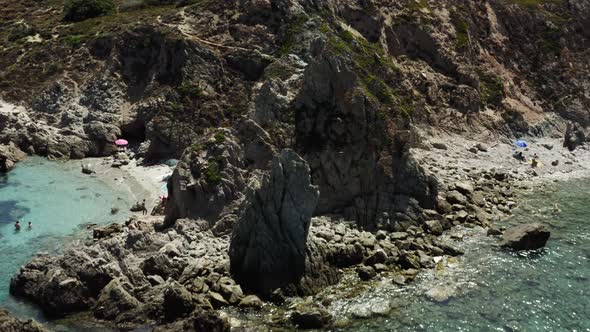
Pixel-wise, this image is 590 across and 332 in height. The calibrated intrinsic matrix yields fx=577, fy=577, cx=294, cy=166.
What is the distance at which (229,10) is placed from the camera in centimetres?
8838

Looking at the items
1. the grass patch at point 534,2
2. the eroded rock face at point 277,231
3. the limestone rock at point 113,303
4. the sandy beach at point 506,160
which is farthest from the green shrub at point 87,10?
the limestone rock at point 113,303

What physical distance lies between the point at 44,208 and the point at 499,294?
43.9m

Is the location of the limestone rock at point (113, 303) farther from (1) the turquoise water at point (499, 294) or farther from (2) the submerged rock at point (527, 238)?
(2) the submerged rock at point (527, 238)

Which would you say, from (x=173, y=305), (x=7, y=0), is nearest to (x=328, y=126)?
(x=173, y=305)

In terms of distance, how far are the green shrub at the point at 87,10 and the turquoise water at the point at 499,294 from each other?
261ft

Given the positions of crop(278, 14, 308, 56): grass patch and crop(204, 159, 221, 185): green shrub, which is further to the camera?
crop(278, 14, 308, 56): grass patch

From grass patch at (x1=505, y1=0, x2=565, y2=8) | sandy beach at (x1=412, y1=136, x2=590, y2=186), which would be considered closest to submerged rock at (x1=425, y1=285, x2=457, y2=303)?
sandy beach at (x1=412, y1=136, x2=590, y2=186)

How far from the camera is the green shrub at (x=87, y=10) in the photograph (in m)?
103

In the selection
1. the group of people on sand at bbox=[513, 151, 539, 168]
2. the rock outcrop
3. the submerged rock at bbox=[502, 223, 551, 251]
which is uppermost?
the group of people on sand at bbox=[513, 151, 539, 168]

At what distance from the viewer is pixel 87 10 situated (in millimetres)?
102938

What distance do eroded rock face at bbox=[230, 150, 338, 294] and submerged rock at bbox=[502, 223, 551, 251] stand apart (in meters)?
17.0

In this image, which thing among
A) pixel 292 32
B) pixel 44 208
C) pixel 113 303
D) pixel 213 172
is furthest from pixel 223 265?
pixel 292 32

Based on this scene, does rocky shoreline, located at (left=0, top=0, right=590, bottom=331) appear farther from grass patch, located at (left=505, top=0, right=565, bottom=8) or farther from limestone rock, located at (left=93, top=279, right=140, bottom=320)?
grass patch, located at (left=505, top=0, right=565, bottom=8)

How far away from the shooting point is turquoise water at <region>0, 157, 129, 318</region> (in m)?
48.2
